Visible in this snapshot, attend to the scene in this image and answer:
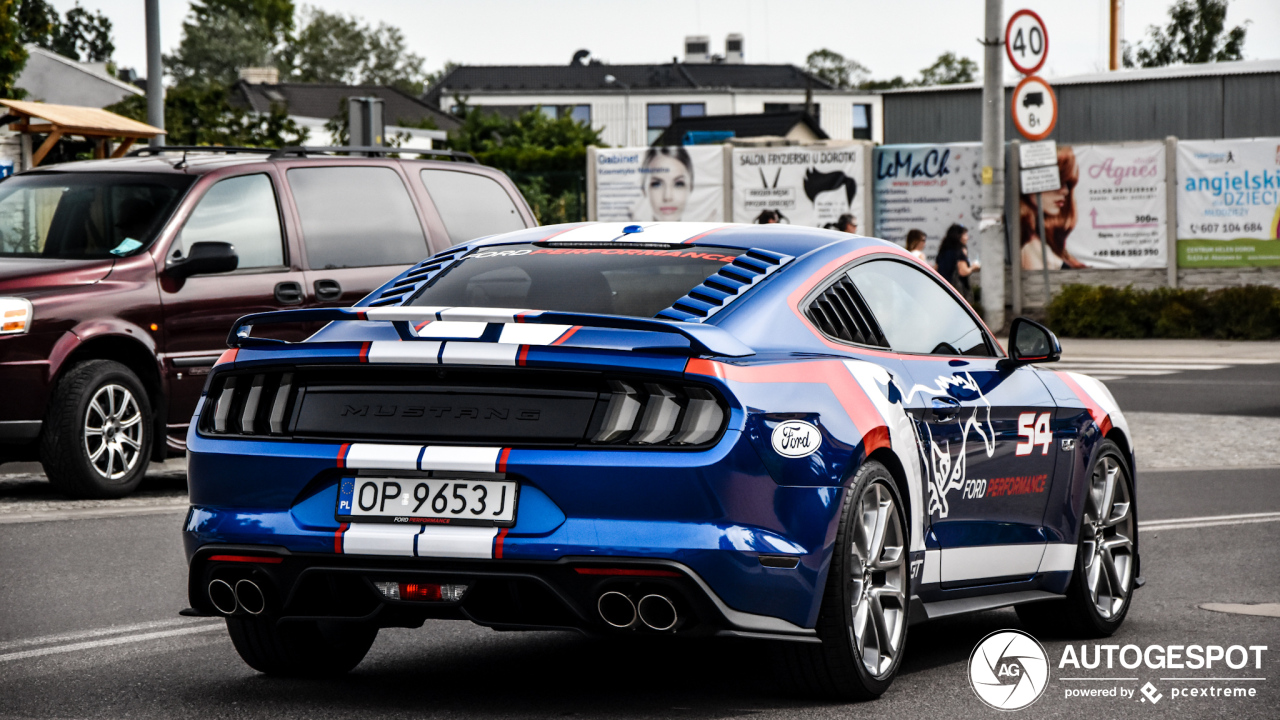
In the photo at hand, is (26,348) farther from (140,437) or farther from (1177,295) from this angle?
(1177,295)

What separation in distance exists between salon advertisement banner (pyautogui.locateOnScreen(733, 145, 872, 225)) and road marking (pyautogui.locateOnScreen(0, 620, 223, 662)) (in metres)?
23.3

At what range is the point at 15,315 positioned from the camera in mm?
9898

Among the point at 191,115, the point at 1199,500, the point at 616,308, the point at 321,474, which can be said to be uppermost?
the point at 191,115

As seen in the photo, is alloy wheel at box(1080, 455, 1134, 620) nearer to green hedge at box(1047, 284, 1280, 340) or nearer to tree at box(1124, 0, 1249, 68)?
green hedge at box(1047, 284, 1280, 340)

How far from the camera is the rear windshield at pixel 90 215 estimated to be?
35.5 ft

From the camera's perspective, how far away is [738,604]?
479 centimetres

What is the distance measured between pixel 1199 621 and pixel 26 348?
6273 millimetres

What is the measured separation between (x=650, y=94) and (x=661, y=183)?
76.2 m

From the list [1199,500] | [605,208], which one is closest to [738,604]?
[1199,500]

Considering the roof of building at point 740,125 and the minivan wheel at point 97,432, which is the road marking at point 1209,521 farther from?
the roof of building at point 740,125

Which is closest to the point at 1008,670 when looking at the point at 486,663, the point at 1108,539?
the point at 1108,539

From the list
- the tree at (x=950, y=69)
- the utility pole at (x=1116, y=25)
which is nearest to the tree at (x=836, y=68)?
the tree at (x=950, y=69)

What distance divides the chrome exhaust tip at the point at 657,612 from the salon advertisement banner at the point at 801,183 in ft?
81.6

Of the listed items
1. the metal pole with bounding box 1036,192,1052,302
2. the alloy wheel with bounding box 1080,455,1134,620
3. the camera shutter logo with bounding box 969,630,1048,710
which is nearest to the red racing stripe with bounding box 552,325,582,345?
the camera shutter logo with bounding box 969,630,1048,710
